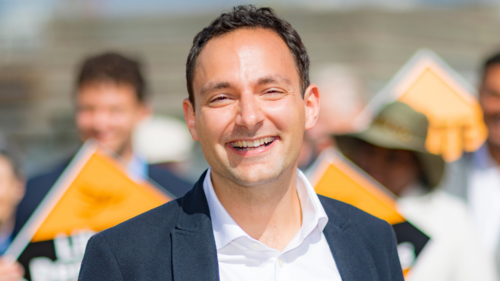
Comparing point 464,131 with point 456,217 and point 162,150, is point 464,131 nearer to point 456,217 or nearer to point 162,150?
point 456,217

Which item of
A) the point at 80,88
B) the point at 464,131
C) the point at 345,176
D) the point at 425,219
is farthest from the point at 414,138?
the point at 80,88

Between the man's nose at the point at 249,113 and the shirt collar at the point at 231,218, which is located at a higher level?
the man's nose at the point at 249,113

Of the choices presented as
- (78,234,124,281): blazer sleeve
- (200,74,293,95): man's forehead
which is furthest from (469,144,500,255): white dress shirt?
(78,234,124,281): blazer sleeve

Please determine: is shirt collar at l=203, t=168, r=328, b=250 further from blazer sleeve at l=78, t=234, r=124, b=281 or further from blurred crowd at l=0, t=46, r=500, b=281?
blurred crowd at l=0, t=46, r=500, b=281

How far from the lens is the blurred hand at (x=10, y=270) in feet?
8.03

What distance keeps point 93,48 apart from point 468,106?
90.1 feet

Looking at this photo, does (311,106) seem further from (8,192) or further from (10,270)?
(8,192)

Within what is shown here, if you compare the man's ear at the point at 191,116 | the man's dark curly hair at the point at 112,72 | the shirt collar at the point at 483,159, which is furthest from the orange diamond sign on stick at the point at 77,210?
the shirt collar at the point at 483,159

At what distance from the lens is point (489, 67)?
3908 mm

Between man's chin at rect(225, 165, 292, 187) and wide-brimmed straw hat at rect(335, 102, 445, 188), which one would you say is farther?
wide-brimmed straw hat at rect(335, 102, 445, 188)

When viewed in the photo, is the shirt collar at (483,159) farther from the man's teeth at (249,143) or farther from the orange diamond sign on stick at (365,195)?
the man's teeth at (249,143)

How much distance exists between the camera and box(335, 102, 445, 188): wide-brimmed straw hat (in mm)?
3342

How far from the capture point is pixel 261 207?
198 centimetres

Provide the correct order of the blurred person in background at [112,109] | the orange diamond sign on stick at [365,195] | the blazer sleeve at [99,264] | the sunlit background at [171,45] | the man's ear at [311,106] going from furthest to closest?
the sunlit background at [171,45] < the blurred person in background at [112,109] < the orange diamond sign on stick at [365,195] < the man's ear at [311,106] < the blazer sleeve at [99,264]
